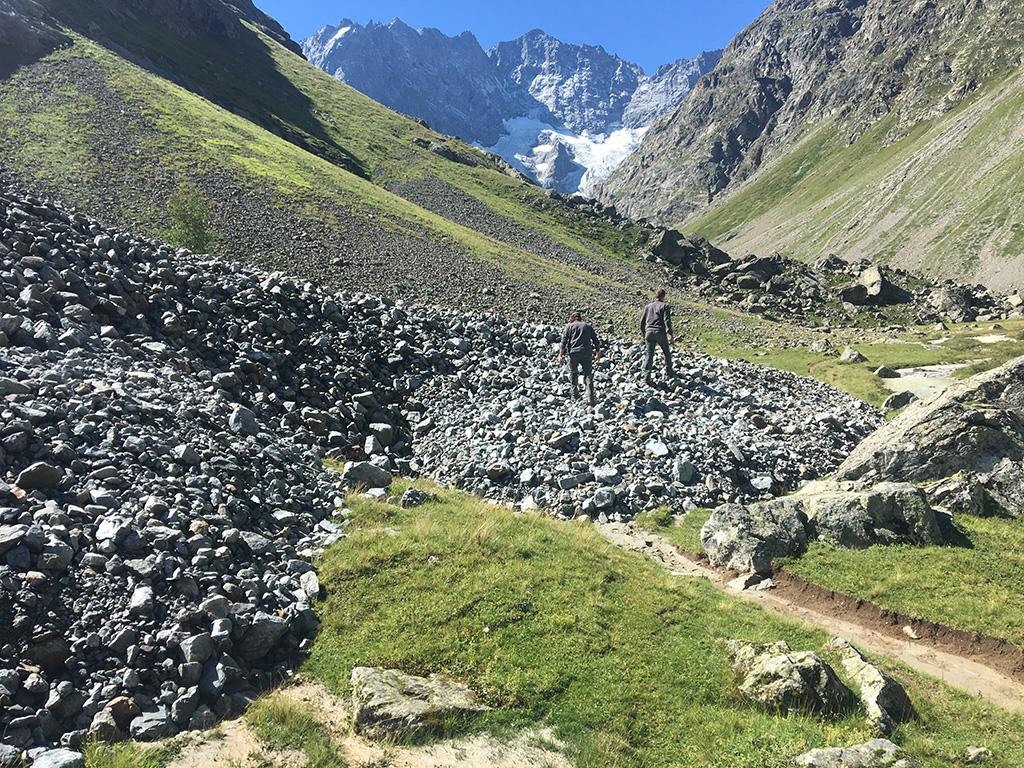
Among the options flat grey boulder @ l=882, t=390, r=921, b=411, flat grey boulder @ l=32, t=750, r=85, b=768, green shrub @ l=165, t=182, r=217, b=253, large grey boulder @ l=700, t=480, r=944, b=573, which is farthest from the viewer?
green shrub @ l=165, t=182, r=217, b=253

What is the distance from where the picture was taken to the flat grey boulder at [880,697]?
891 centimetres

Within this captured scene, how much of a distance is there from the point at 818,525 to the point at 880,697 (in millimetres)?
6816

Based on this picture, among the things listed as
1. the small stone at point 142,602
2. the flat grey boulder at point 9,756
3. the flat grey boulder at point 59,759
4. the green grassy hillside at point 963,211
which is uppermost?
the green grassy hillside at point 963,211

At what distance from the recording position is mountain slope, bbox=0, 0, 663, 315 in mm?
45250

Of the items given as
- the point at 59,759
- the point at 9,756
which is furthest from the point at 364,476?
the point at 9,756

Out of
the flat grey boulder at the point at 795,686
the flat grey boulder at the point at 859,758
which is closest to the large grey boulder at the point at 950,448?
the flat grey boulder at the point at 795,686

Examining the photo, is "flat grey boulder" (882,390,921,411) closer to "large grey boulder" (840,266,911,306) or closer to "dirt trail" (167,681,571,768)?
"dirt trail" (167,681,571,768)

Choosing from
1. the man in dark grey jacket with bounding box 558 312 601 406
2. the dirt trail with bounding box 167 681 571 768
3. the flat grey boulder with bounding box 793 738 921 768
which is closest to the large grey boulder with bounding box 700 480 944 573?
→ the flat grey boulder with bounding box 793 738 921 768

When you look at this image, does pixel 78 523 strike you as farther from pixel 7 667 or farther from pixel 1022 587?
pixel 1022 587

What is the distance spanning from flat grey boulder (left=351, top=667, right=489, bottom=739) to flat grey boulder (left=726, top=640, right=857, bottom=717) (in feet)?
15.2

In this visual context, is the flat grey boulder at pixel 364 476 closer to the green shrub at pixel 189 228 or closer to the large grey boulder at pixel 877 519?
the large grey boulder at pixel 877 519

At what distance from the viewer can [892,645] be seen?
11.8 metres

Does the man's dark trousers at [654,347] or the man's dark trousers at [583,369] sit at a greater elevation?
the man's dark trousers at [654,347]

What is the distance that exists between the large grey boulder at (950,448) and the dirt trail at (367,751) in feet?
49.0
